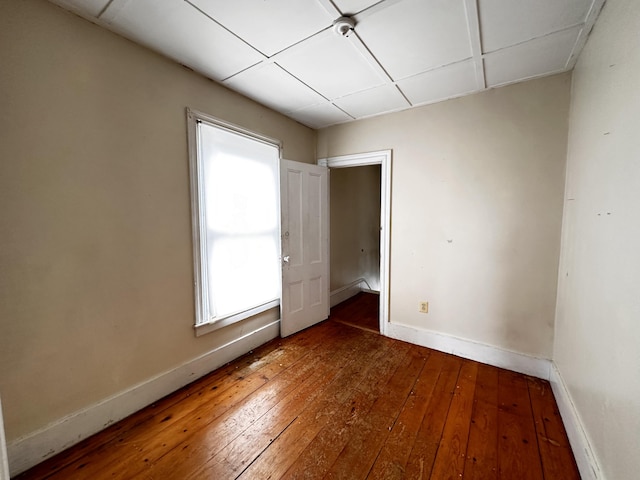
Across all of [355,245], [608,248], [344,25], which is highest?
[344,25]

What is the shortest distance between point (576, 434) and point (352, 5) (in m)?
2.64

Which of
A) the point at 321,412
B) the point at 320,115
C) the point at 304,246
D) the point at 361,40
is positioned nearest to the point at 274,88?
the point at 320,115

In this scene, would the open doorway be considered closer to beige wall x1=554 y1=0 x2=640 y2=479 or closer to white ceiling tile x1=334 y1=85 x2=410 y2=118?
white ceiling tile x1=334 y1=85 x2=410 y2=118

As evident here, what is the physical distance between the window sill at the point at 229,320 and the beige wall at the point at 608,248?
2.38m

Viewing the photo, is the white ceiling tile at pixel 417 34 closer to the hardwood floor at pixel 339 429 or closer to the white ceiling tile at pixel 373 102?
the white ceiling tile at pixel 373 102

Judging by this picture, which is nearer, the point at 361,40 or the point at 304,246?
the point at 361,40

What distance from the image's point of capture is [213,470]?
1.29m

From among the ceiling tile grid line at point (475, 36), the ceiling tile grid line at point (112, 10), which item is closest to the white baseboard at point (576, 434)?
the ceiling tile grid line at point (475, 36)

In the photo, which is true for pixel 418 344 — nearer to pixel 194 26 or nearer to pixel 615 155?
pixel 615 155

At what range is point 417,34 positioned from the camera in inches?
58.9

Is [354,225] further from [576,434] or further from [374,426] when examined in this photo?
[576,434]

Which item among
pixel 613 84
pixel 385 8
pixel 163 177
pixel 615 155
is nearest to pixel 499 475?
pixel 615 155

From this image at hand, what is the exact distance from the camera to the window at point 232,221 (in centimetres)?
202

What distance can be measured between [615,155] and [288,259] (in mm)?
2411
